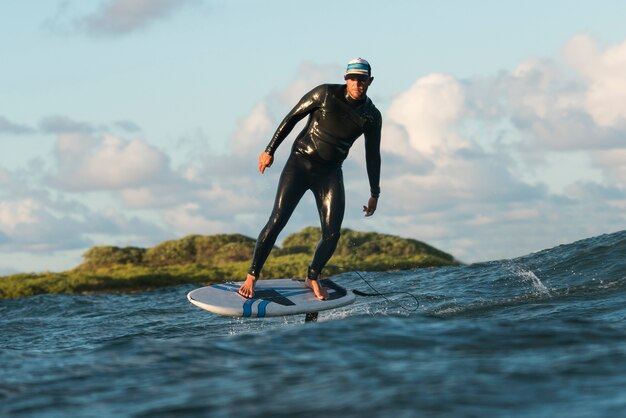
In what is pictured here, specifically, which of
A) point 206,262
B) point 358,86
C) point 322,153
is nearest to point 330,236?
point 322,153

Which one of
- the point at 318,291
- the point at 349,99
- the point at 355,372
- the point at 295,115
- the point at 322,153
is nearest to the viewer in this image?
the point at 355,372

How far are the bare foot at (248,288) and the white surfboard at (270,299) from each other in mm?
54

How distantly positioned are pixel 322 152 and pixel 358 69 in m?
1.12

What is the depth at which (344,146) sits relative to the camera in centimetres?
1078

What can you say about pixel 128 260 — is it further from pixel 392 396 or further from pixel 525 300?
pixel 392 396

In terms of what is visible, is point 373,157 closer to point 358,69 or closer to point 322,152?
point 322,152

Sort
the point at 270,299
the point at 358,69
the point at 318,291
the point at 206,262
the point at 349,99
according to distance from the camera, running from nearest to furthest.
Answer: the point at 358,69
the point at 349,99
the point at 270,299
the point at 318,291
the point at 206,262

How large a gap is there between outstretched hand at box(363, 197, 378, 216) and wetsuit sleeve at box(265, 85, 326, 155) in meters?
1.50

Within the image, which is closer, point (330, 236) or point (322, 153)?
point (322, 153)

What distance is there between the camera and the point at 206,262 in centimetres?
2894

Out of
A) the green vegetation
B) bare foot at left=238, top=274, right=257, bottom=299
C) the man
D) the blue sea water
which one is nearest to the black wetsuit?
the man

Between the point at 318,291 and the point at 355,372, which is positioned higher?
the point at 318,291

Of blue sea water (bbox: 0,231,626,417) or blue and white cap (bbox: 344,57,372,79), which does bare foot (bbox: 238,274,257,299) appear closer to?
blue sea water (bbox: 0,231,626,417)

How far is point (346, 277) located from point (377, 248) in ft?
24.3
